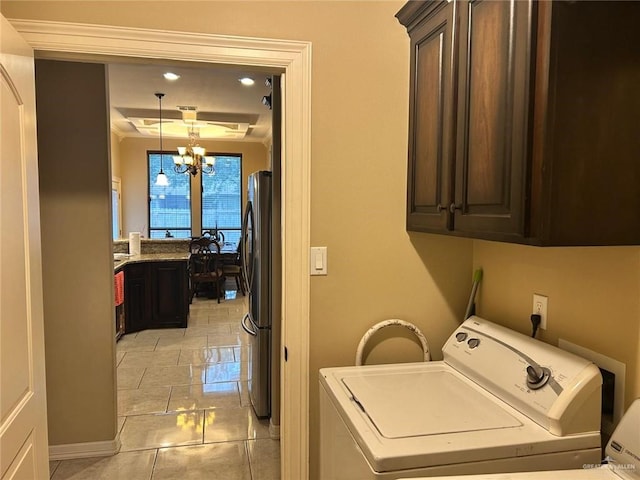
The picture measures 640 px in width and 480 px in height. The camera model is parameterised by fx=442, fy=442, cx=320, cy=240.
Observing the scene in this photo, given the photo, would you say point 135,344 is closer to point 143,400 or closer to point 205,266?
point 143,400

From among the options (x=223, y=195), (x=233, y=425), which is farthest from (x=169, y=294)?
(x=223, y=195)

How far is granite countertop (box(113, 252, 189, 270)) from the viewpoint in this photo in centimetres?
511

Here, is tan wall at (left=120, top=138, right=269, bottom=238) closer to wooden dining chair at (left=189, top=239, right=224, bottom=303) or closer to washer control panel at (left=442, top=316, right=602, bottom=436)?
wooden dining chair at (left=189, top=239, right=224, bottom=303)

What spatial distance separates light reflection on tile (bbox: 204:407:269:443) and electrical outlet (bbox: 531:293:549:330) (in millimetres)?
2144

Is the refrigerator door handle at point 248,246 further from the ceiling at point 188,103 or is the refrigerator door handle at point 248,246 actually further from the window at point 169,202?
the window at point 169,202

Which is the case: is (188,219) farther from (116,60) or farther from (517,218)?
(517,218)

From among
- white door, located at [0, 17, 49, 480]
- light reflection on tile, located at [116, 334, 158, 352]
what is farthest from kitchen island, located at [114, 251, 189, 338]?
white door, located at [0, 17, 49, 480]

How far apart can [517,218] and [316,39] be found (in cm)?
109

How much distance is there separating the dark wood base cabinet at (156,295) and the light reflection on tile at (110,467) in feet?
9.05

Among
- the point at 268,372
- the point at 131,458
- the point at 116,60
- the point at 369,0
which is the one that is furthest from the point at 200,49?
the point at 131,458

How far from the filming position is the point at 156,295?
5.47m

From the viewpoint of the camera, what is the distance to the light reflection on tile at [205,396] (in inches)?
138

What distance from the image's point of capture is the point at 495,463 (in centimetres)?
120

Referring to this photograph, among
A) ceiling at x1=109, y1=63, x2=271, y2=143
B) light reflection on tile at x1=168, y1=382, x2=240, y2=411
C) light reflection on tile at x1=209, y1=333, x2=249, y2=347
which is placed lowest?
light reflection on tile at x1=168, y1=382, x2=240, y2=411
